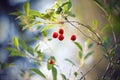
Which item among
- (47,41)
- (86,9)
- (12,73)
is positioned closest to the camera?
(47,41)

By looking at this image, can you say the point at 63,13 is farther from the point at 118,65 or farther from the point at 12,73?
the point at 12,73

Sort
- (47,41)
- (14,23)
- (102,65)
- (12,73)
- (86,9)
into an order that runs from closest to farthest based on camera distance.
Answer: (47,41) < (102,65) < (86,9) < (12,73) < (14,23)

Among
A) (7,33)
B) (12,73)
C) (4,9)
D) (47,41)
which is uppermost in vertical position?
(47,41)

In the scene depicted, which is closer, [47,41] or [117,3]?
[117,3]

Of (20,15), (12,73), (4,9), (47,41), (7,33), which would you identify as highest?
(20,15)

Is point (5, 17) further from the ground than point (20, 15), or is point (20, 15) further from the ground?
point (20, 15)

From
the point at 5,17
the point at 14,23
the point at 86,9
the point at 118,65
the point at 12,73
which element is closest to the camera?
the point at 118,65

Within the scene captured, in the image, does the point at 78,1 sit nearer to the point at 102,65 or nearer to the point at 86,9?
the point at 86,9

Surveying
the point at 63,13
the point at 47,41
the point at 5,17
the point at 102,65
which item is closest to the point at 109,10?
the point at 63,13

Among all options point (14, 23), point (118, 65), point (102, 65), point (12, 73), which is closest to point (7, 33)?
point (14, 23)
